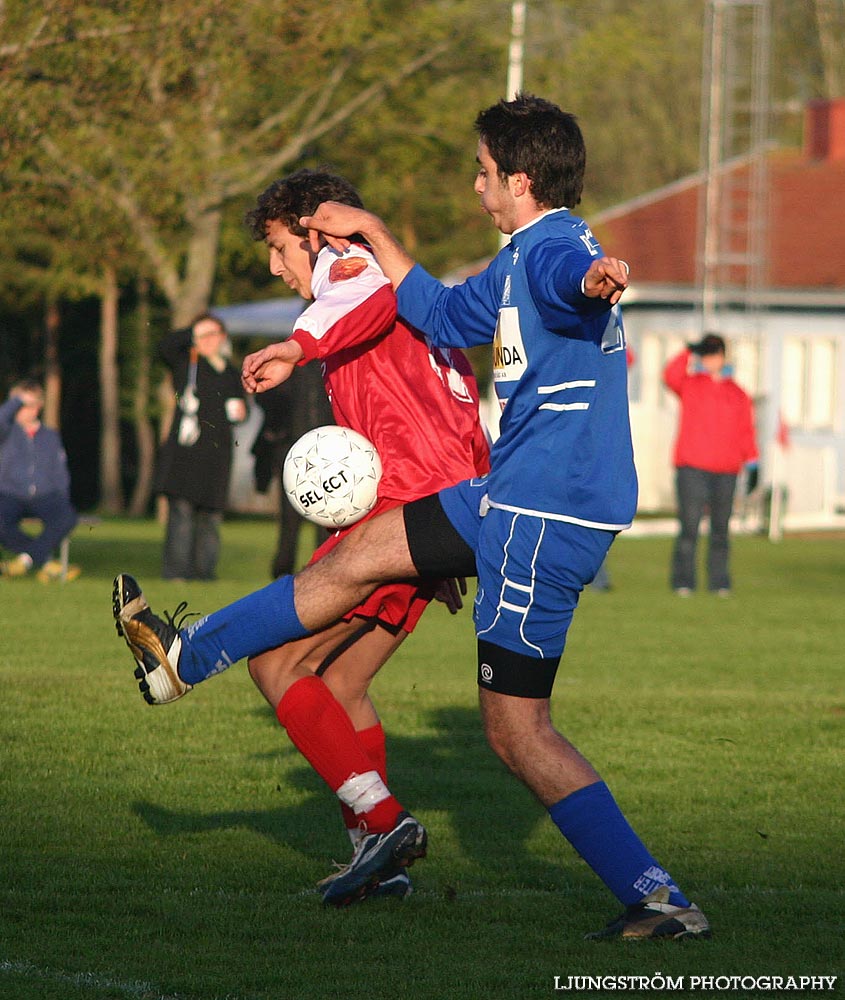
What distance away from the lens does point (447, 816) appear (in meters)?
6.45

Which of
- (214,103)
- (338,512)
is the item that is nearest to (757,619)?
(214,103)

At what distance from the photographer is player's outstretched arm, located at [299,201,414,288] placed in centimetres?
530

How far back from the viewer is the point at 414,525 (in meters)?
5.08

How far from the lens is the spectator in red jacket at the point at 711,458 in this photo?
619 inches

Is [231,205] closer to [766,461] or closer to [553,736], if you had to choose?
[766,461]

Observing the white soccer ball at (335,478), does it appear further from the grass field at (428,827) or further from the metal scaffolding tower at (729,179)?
the metal scaffolding tower at (729,179)

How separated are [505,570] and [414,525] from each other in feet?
1.33

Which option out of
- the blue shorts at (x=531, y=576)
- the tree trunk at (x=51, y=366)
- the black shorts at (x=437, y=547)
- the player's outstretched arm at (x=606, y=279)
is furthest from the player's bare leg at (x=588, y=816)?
the tree trunk at (x=51, y=366)

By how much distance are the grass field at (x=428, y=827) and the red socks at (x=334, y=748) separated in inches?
12.1

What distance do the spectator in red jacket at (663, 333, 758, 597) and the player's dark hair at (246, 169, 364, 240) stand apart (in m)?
10.4

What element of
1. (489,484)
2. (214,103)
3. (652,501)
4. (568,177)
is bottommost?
(652,501)

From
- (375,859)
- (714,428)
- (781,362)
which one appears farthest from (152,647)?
(781,362)

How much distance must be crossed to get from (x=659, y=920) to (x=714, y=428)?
11.3 meters

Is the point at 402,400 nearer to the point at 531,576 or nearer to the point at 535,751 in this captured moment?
the point at 531,576
